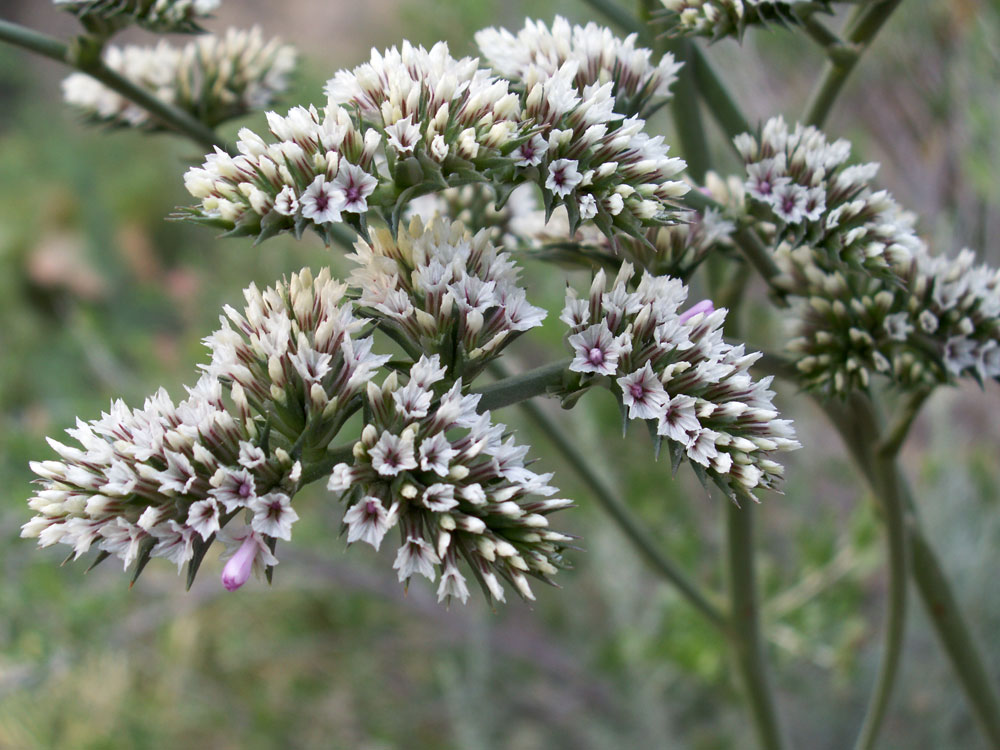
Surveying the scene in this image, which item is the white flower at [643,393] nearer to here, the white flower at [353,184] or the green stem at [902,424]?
the white flower at [353,184]

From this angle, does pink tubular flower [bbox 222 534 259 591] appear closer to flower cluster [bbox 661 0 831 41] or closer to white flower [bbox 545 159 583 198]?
white flower [bbox 545 159 583 198]

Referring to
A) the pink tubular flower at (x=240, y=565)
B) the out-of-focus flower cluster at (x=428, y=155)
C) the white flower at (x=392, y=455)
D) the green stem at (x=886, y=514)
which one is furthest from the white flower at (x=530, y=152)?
the green stem at (x=886, y=514)

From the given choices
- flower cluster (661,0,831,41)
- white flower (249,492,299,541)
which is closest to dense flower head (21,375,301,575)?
white flower (249,492,299,541)

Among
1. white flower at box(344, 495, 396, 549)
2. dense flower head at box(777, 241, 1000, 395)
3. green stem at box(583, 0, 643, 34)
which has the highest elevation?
green stem at box(583, 0, 643, 34)

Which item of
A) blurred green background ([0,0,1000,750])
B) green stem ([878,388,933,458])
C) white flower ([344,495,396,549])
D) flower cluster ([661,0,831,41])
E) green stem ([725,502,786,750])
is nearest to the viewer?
white flower ([344,495,396,549])

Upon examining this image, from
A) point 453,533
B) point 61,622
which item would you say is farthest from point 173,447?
point 61,622

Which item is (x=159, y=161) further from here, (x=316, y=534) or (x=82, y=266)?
(x=316, y=534)

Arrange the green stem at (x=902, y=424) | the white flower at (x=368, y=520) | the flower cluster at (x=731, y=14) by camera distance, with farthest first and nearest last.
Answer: the green stem at (x=902, y=424) → the flower cluster at (x=731, y=14) → the white flower at (x=368, y=520)
